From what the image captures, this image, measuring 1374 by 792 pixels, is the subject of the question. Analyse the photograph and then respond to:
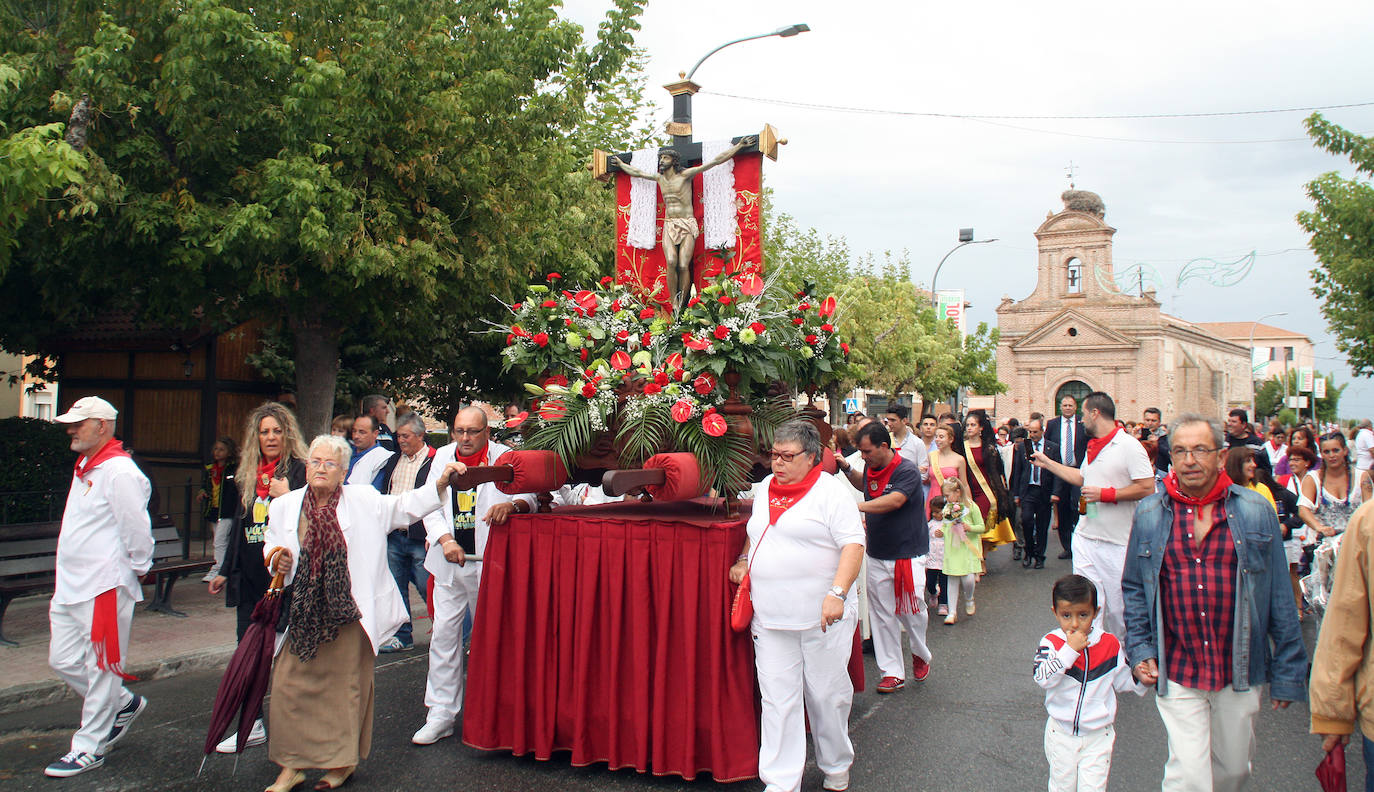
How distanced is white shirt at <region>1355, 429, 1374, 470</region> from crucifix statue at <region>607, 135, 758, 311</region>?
9.42m

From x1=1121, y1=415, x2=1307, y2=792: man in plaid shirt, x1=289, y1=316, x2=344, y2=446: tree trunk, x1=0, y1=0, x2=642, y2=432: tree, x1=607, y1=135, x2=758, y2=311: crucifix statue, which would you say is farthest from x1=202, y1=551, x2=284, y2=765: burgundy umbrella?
x1=289, y1=316, x2=344, y2=446: tree trunk

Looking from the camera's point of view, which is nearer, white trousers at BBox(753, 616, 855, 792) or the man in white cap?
white trousers at BBox(753, 616, 855, 792)

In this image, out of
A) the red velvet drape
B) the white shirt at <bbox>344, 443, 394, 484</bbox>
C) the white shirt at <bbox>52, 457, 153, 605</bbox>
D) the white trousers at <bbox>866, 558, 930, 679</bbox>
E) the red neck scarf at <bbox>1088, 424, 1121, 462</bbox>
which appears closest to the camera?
the red velvet drape

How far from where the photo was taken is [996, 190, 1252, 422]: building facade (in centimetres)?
5725

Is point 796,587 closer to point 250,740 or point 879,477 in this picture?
point 879,477

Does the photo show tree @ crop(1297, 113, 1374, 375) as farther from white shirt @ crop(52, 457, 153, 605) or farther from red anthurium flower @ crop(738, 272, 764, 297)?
white shirt @ crop(52, 457, 153, 605)

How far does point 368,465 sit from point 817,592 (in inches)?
190

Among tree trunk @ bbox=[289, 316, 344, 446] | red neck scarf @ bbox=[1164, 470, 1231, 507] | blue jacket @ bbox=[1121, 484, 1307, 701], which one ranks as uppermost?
tree trunk @ bbox=[289, 316, 344, 446]

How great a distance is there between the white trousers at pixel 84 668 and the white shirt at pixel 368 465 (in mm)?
2797

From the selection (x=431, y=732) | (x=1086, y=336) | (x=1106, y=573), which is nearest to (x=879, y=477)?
(x=1106, y=573)

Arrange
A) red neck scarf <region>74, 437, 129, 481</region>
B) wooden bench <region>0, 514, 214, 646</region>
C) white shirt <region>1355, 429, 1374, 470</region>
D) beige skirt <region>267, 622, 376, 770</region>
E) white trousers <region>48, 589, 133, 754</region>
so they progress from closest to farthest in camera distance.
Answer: beige skirt <region>267, 622, 376, 770</region> < white trousers <region>48, 589, 133, 754</region> < red neck scarf <region>74, 437, 129, 481</region> < wooden bench <region>0, 514, 214, 646</region> < white shirt <region>1355, 429, 1374, 470</region>

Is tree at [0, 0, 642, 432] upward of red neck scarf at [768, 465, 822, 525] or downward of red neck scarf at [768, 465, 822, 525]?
upward

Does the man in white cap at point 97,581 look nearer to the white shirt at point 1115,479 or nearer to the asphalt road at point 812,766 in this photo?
the asphalt road at point 812,766

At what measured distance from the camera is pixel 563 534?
18.0ft
